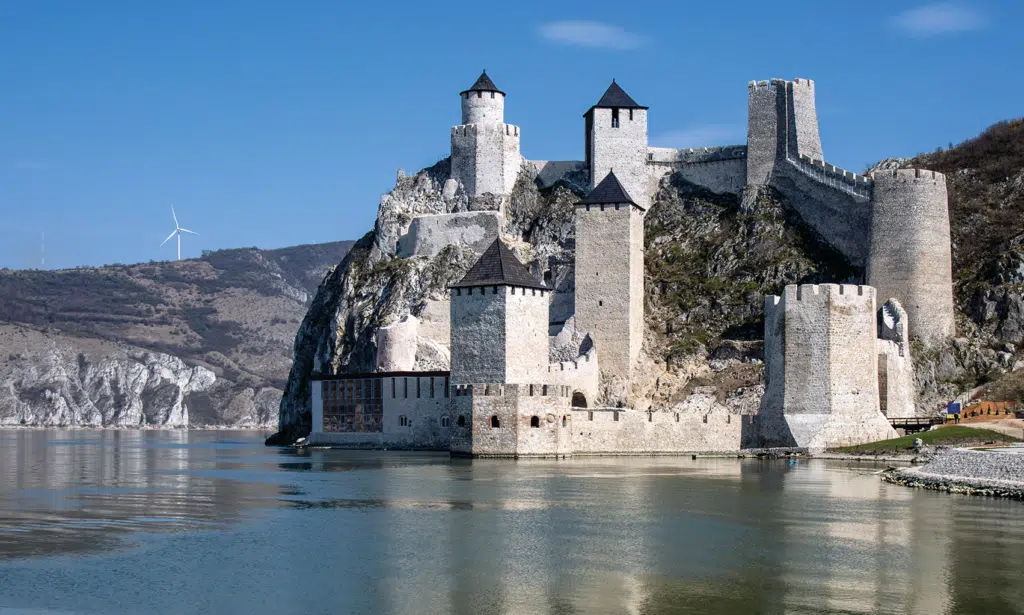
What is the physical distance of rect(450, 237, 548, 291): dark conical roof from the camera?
40.1 metres

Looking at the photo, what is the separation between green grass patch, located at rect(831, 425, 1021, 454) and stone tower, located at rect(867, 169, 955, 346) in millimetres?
8178

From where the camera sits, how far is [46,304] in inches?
6442

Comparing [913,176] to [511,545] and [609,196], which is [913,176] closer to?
[609,196]

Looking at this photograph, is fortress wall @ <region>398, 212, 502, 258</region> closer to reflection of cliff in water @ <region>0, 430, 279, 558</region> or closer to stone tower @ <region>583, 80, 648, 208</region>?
stone tower @ <region>583, 80, 648, 208</region>

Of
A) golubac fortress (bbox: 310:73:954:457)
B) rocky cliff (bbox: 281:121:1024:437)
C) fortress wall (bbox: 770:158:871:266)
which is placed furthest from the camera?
fortress wall (bbox: 770:158:871:266)

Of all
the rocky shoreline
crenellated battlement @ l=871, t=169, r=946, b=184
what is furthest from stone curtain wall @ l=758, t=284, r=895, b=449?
crenellated battlement @ l=871, t=169, r=946, b=184

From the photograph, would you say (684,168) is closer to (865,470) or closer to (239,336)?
(865,470)

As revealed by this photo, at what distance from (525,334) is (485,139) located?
61.9 ft

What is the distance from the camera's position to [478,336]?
4028 centimetres

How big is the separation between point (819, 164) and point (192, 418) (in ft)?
332

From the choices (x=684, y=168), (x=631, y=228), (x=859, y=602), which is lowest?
(x=859, y=602)

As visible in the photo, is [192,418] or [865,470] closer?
[865,470]

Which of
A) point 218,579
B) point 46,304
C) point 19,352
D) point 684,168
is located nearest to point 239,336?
point 46,304

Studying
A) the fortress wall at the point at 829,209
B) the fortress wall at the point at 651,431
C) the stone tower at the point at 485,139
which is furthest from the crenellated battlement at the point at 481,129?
the fortress wall at the point at 651,431
